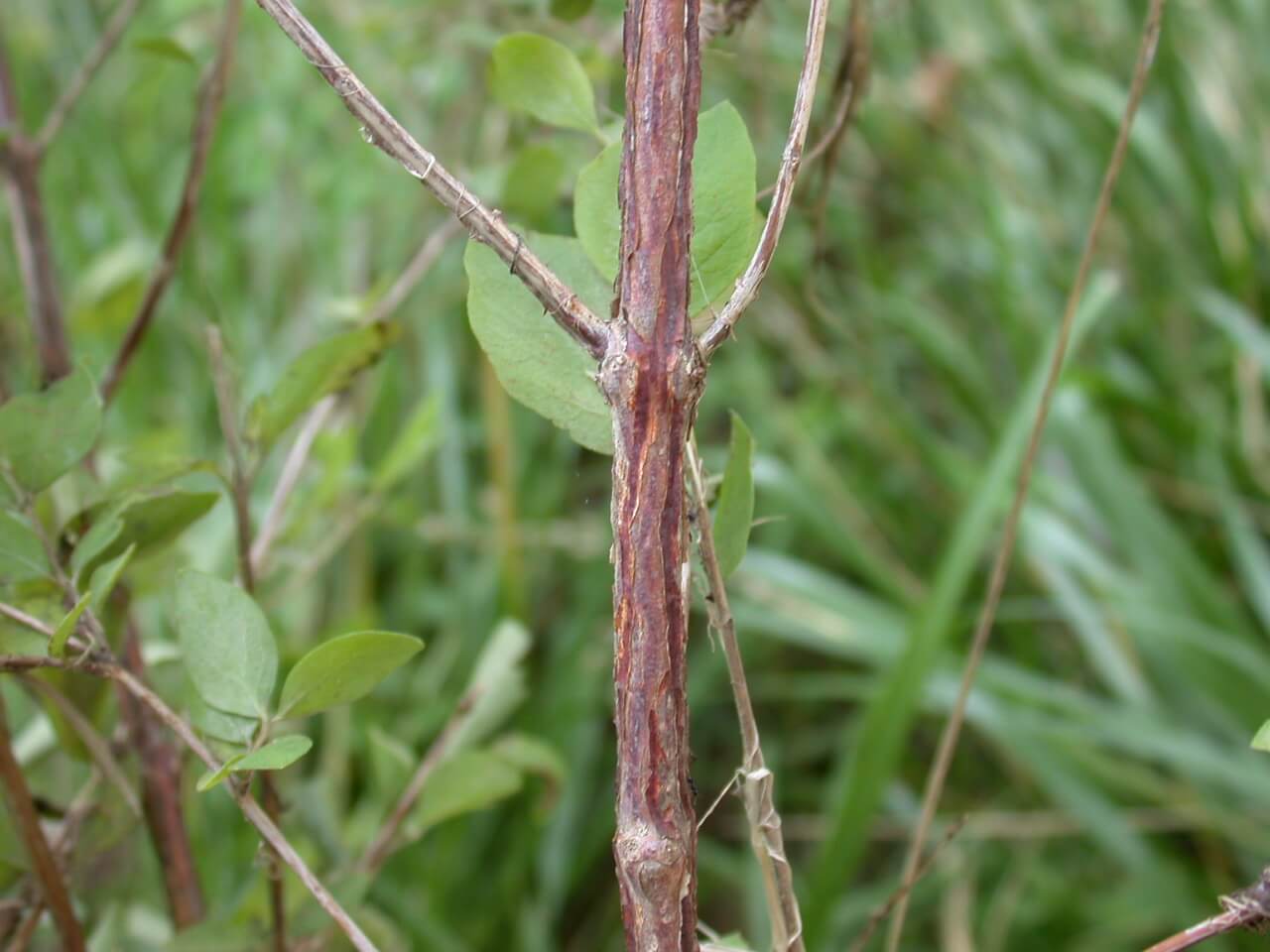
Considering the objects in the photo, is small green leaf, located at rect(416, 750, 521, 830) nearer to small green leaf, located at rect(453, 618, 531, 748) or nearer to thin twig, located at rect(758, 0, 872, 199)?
small green leaf, located at rect(453, 618, 531, 748)

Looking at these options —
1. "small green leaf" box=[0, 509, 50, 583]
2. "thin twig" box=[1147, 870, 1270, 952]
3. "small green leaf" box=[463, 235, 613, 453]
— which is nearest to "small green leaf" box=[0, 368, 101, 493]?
"small green leaf" box=[0, 509, 50, 583]

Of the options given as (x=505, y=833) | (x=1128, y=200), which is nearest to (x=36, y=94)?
(x=505, y=833)

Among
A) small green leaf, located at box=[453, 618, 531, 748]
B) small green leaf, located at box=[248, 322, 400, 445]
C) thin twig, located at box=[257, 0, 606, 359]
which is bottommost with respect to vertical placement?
small green leaf, located at box=[453, 618, 531, 748]

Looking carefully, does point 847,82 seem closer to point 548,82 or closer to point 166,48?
point 548,82

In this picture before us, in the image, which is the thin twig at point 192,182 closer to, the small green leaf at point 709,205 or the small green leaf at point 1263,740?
the small green leaf at point 709,205

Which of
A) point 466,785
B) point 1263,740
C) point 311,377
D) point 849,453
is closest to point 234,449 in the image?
point 311,377

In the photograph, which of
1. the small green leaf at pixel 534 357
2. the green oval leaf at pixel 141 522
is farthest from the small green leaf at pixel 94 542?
the small green leaf at pixel 534 357
